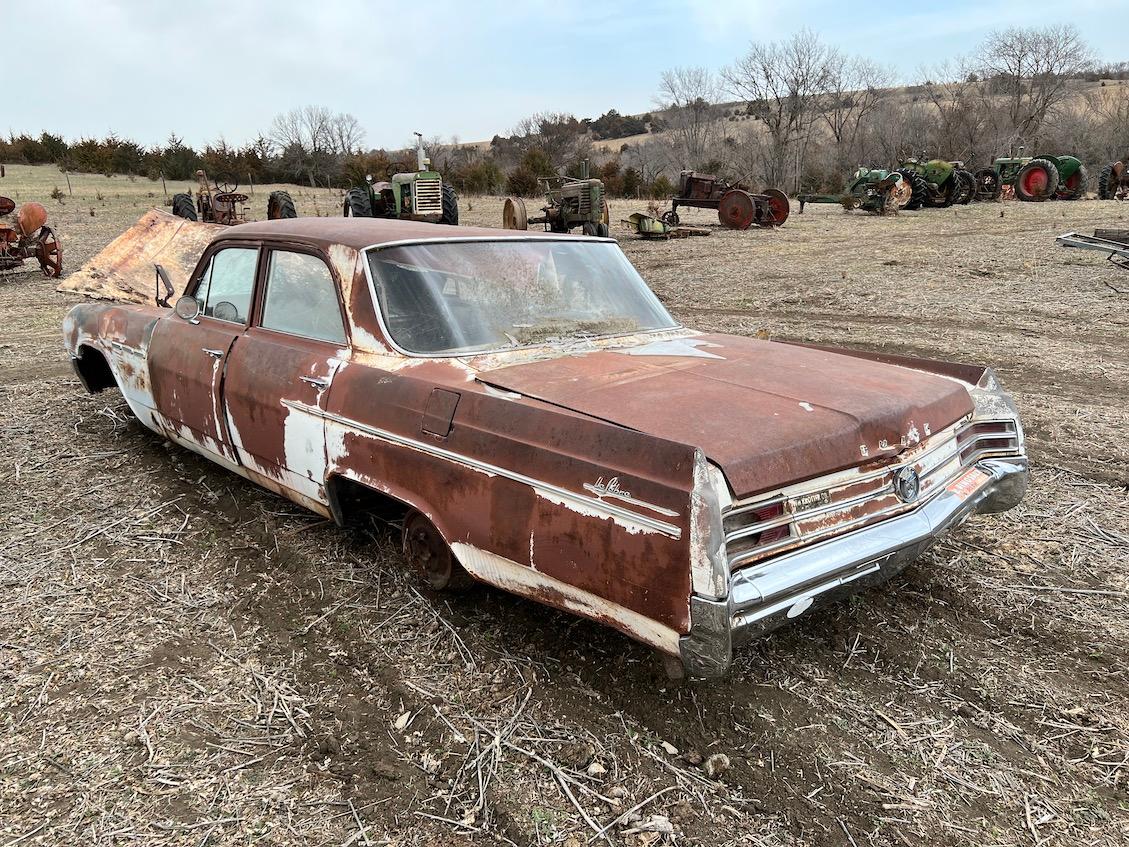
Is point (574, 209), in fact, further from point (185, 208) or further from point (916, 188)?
point (916, 188)

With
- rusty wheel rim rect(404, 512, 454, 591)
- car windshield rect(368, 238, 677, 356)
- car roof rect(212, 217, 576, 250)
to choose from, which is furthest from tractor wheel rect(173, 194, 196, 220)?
rusty wheel rim rect(404, 512, 454, 591)

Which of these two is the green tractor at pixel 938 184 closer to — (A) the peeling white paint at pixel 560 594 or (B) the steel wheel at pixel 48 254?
(B) the steel wheel at pixel 48 254

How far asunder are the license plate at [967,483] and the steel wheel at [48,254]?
Answer: 543 inches

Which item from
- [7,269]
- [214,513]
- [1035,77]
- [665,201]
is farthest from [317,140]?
[214,513]

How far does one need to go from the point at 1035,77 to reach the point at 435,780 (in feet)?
170

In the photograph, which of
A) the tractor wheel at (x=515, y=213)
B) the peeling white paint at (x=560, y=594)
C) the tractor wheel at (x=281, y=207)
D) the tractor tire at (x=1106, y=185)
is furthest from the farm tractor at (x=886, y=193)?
the peeling white paint at (x=560, y=594)

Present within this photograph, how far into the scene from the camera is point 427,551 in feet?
9.45

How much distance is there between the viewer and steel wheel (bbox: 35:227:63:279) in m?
12.2

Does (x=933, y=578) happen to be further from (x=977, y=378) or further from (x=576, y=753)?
(x=576, y=753)

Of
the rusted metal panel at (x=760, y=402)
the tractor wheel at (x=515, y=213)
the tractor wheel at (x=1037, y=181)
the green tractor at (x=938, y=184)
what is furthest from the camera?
the tractor wheel at (x=1037, y=181)

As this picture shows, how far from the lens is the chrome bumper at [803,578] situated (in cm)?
192

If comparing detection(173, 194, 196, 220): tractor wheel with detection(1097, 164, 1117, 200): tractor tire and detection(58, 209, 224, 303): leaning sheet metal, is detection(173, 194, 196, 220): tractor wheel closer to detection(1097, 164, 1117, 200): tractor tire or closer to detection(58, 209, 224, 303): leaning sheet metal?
detection(58, 209, 224, 303): leaning sheet metal

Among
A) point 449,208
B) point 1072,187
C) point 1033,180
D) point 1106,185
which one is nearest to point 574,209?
point 449,208

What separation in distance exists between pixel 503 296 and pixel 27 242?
12.4 metres
